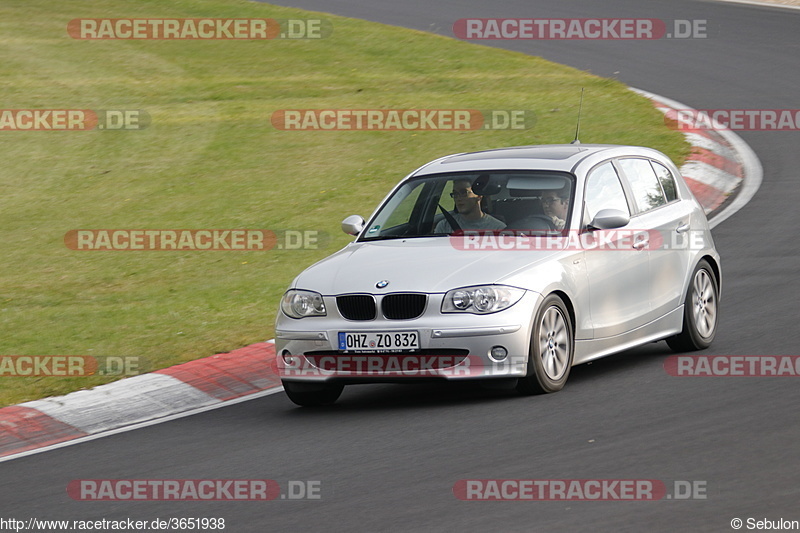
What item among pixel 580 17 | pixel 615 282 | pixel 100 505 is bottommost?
pixel 100 505

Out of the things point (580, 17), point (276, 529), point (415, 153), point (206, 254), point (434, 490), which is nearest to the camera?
point (276, 529)

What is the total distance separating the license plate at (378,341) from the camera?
8641 mm

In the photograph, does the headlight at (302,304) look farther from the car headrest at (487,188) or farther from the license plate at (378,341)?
the car headrest at (487,188)

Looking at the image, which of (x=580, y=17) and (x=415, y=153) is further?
(x=580, y=17)

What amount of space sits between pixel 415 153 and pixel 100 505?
1266 cm

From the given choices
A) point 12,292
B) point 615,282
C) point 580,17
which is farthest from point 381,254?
point 580,17

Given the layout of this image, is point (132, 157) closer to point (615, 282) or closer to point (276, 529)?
point (615, 282)

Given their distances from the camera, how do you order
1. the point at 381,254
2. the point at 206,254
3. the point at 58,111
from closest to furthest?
the point at 381,254, the point at 206,254, the point at 58,111

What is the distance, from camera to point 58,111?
21969 mm
